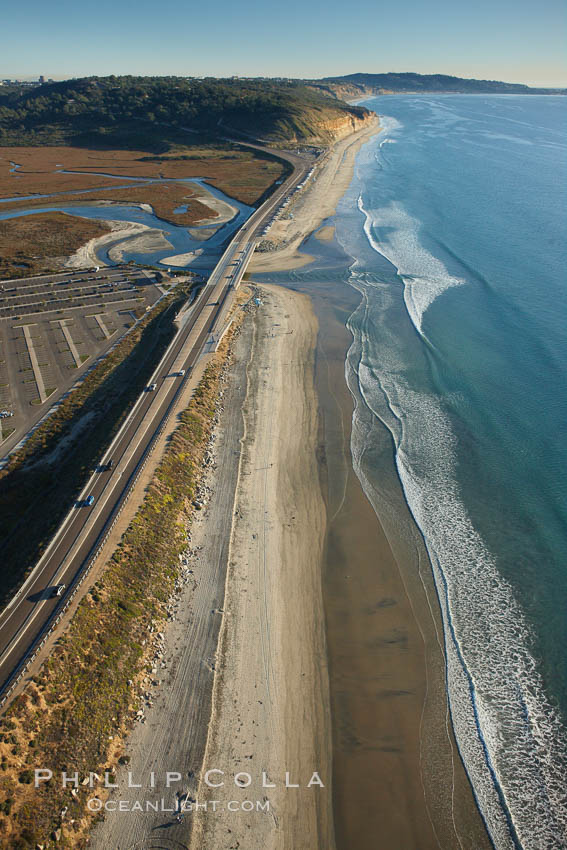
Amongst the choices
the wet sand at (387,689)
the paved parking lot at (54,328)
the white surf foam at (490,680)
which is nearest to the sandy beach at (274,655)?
the wet sand at (387,689)

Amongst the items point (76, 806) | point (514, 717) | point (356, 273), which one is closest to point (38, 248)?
point (356, 273)

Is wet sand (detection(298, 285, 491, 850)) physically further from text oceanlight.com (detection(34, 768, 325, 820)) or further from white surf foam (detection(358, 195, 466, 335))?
white surf foam (detection(358, 195, 466, 335))

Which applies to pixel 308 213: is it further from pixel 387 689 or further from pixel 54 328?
pixel 387 689

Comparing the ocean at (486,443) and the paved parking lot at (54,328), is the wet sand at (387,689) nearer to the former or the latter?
the ocean at (486,443)

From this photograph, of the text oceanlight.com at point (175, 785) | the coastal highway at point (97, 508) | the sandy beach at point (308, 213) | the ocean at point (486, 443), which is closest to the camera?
the text oceanlight.com at point (175, 785)

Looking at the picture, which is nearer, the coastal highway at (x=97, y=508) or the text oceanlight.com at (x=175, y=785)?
the text oceanlight.com at (x=175, y=785)

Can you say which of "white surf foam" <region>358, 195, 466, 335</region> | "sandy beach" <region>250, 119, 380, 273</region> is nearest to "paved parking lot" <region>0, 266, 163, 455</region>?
"sandy beach" <region>250, 119, 380, 273</region>

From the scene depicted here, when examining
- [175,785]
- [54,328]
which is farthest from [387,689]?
[54,328]

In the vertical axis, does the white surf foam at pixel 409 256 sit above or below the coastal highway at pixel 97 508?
above
